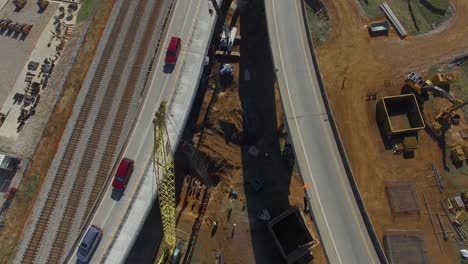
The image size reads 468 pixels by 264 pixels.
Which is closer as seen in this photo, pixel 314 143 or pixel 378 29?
pixel 314 143

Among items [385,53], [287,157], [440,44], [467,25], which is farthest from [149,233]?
[467,25]

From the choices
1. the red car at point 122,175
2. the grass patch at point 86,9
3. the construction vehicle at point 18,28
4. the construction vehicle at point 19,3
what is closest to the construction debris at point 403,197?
the red car at point 122,175

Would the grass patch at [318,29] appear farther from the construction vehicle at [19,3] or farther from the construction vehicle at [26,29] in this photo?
the construction vehicle at [19,3]

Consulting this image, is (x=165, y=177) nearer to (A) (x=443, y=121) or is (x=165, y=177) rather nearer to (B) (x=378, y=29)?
(A) (x=443, y=121)

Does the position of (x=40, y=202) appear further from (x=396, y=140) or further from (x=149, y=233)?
(x=396, y=140)

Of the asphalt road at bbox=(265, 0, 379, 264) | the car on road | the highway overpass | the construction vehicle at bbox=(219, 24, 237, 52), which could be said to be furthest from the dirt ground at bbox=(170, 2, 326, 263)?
the car on road

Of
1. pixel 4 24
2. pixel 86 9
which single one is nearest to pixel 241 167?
pixel 86 9

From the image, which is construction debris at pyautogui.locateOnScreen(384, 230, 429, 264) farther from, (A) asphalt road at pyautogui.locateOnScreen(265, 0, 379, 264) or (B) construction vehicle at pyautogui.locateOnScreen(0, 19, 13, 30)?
(B) construction vehicle at pyautogui.locateOnScreen(0, 19, 13, 30)
